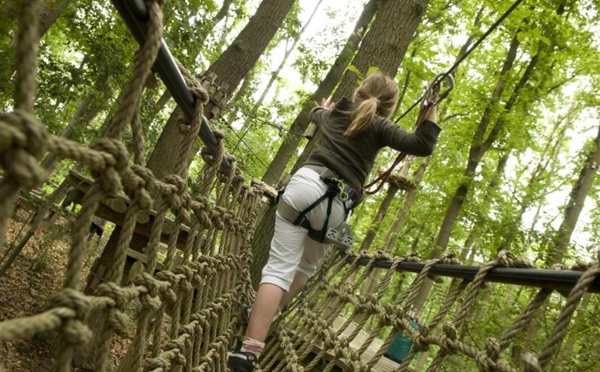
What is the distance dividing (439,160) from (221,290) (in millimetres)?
11973

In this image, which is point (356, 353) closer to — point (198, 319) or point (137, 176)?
point (198, 319)

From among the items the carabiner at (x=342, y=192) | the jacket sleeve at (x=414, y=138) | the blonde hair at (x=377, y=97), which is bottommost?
the carabiner at (x=342, y=192)

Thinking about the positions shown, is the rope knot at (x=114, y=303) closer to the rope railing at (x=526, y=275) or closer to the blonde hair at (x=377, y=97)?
the rope railing at (x=526, y=275)

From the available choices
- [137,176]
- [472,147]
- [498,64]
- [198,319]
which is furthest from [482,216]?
[137,176]

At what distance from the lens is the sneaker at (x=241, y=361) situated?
6.84ft

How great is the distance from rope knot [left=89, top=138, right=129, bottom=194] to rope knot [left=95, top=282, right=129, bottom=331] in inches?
7.9

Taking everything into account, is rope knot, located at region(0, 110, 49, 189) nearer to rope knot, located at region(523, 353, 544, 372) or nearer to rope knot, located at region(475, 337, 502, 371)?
rope knot, located at region(523, 353, 544, 372)

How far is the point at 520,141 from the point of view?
8977mm

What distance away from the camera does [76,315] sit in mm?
684

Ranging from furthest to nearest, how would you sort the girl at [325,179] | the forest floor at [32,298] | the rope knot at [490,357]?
1. the forest floor at [32,298]
2. the girl at [325,179]
3. the rope knot at [490,357]

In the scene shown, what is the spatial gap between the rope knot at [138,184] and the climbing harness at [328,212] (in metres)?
1.48

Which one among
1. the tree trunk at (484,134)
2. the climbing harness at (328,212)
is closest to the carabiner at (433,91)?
the climbing harness at (328,212)

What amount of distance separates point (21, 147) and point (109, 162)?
0.21m

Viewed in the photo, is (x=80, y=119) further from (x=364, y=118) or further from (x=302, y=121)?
(x=364, y=118)
